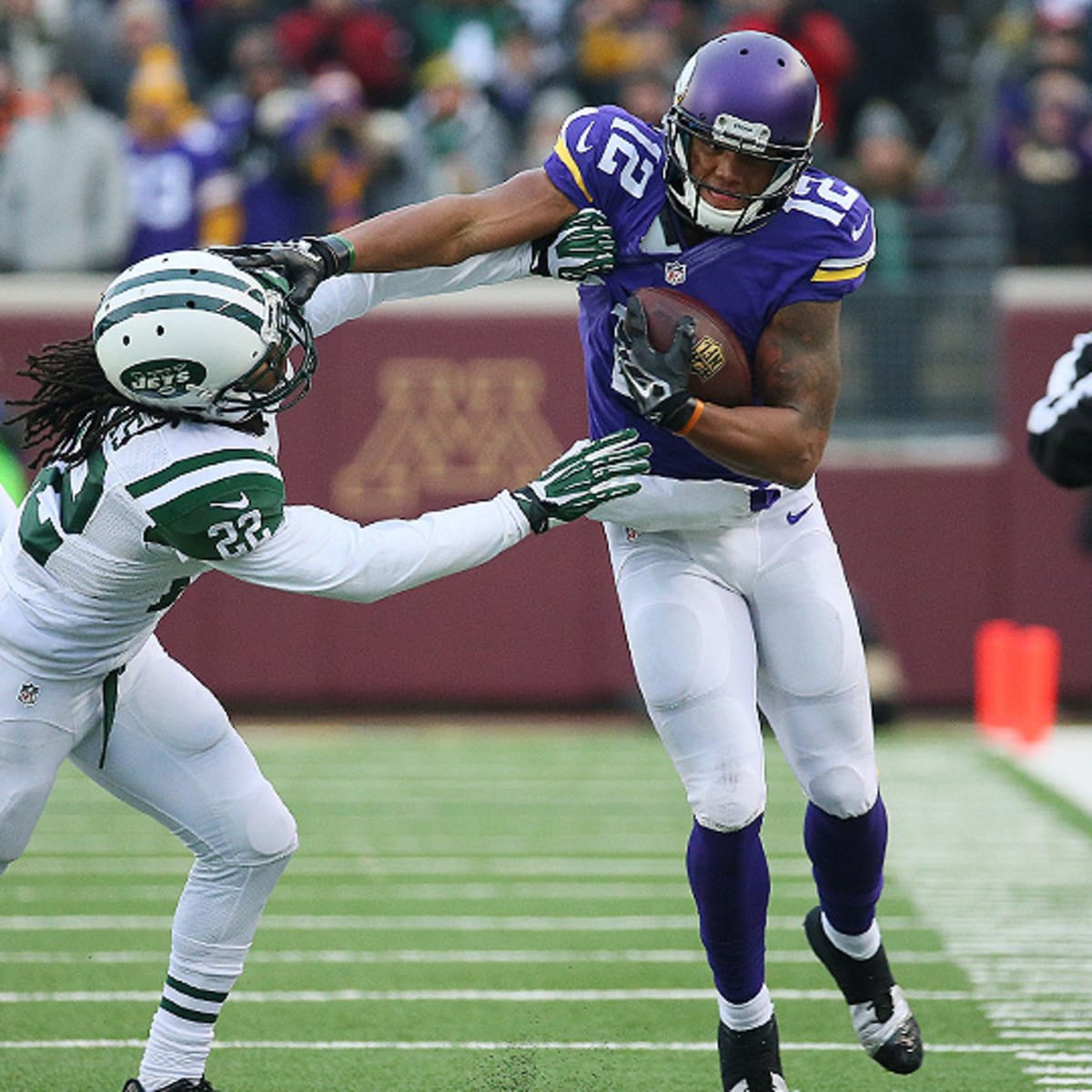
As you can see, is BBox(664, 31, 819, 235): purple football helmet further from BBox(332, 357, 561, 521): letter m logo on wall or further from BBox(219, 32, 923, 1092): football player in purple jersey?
BBox(332, 357, 561, 521): letter m logo on wall

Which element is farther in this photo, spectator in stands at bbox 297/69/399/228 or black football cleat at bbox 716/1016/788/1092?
spectator in stands at bbox 297/69/399/228

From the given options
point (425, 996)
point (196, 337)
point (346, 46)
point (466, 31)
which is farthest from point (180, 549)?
point (466, 31)

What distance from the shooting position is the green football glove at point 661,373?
3582 millimetres

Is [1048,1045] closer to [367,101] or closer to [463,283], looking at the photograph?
[463,283]

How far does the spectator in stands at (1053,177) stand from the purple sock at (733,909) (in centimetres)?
682

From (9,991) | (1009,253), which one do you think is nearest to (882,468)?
(1009,253)

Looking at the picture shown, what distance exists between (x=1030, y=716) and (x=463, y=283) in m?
5.49

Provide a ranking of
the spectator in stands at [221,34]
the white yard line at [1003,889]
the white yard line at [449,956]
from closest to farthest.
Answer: the white yard line at [1003,889], the white yard line at [449,956], the spectator in stands at [221,34]

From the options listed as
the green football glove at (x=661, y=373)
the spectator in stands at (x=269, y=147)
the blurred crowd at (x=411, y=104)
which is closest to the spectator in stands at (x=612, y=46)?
the blurred crowd at (x=411, y=104)

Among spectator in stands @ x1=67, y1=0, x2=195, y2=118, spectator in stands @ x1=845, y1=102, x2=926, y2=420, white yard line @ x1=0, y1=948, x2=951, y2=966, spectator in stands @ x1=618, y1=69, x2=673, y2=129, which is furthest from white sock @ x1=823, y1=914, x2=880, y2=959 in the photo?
spectator in stands @ x1=67, y1=0, x2=195, y2=118

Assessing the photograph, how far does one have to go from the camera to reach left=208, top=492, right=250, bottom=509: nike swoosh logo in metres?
3.41

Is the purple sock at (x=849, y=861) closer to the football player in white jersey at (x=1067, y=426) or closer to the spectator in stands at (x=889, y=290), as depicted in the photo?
the football player in white jersey at (x=1067, y=426)

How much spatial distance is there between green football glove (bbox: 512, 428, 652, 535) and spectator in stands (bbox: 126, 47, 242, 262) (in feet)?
21.3

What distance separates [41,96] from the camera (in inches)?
404
